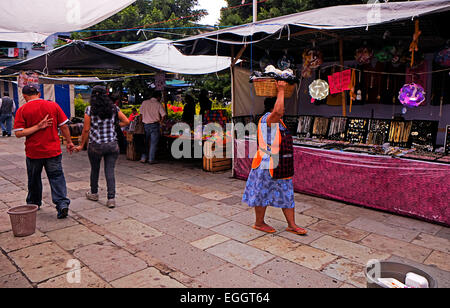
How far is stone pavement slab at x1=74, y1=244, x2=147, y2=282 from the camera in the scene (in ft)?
10.3

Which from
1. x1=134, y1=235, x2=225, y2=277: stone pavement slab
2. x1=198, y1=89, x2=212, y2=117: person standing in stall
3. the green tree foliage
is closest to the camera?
x1=134, y1=235, x2=225, y2=277: stone pavement slab

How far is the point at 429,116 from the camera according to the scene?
6441mm

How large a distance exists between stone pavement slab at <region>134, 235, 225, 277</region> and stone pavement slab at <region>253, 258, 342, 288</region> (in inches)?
18.6

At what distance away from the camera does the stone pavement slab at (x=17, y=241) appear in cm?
366

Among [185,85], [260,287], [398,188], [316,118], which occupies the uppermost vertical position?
[185,85]

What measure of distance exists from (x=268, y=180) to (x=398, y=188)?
2111mm

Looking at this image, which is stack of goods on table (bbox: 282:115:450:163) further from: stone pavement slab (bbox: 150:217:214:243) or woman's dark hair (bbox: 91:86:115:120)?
woman's dark hair (bbox: 91:86:115:120)

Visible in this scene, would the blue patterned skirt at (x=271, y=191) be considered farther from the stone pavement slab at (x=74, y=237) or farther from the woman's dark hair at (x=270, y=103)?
the stone pavement slab at (x=74, y=237)

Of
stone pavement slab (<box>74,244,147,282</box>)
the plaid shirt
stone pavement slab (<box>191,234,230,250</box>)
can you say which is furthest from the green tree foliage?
stone pavement slab (<box>74,244,147,282</box>)

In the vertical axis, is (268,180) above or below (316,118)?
below

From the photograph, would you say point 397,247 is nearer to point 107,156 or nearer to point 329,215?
point 329,215

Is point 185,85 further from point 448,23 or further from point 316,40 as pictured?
point 448,23

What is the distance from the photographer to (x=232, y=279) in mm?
3045

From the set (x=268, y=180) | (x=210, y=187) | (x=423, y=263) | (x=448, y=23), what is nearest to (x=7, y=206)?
(x=210, y=187)
